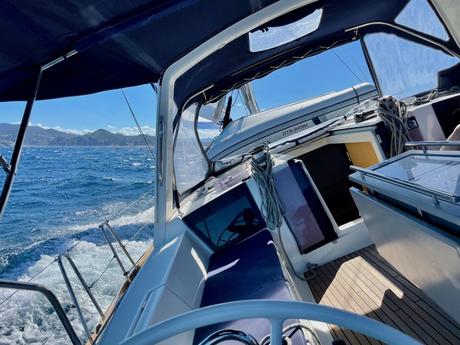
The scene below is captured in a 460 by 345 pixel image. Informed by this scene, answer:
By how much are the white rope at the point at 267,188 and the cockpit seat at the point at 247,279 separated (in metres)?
0.14

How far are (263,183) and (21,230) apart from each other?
10028mm

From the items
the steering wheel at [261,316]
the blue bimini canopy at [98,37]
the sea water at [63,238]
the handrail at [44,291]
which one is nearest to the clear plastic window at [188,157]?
the sea water at [63,238]

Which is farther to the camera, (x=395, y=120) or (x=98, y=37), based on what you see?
(x=395, y=120)

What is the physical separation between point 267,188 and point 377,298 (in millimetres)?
1001

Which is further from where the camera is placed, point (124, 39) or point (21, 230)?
point (21, 230)

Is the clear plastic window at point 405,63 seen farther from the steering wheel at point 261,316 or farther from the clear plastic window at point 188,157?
the steering wheel at point 261,316

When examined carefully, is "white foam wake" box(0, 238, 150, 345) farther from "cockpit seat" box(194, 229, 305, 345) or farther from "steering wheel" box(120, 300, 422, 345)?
"steering wheel" box(120, 300, 422, 345)

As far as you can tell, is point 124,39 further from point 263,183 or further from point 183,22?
point 263,183

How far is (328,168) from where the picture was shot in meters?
3.55

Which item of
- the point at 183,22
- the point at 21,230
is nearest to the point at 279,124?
the point at 183,22

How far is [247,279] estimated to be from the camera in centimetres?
180

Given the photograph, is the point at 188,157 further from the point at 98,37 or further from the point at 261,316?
the point at 261,316

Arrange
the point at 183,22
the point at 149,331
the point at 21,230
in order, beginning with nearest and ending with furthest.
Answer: the point at 149,331 < the point at 183,22 < the point at 21,230

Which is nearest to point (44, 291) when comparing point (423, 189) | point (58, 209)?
point (423, 189)
